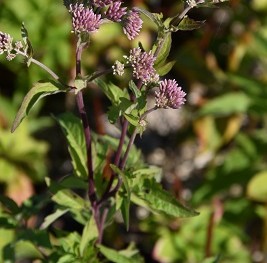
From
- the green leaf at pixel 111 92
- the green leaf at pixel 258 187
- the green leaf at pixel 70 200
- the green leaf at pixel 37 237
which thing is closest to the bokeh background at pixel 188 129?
the green leaf at pixel 258 187

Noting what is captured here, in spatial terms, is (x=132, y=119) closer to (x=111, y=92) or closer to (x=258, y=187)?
(x=111, y=92)

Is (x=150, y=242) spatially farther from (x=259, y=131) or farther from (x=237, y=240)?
(x=259, y=131)

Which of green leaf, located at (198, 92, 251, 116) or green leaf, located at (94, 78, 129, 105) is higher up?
green leaf, located at (94, 78, 129, 105)

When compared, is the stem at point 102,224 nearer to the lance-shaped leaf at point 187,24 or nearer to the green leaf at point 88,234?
the green leaf at point 88,234

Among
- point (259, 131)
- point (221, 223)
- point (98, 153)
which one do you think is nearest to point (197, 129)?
point (259, 131)

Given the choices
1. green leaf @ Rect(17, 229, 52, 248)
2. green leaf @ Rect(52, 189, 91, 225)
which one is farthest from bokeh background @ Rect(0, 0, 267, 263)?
green leaf @ Rect(52, 189, 91, 225)

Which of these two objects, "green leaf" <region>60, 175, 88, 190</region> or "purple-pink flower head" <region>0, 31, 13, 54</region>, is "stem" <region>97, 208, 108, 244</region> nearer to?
"green leaf" <region>60, 175, 88, 190</region>
